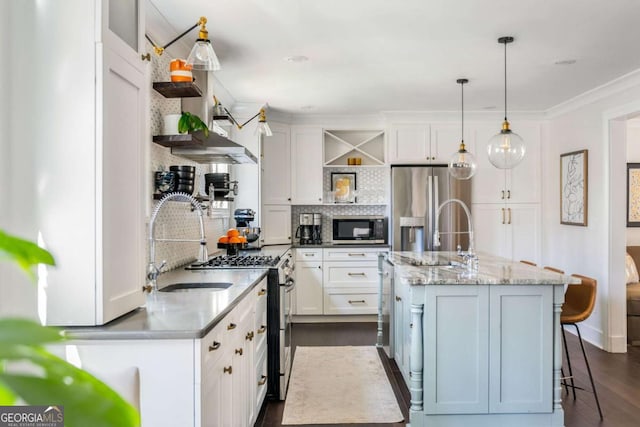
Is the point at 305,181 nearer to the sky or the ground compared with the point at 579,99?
nearer to the ground

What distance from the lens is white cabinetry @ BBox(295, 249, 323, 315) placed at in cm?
549

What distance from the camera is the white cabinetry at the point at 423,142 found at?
5.57 m

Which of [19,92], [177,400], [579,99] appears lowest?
[177,400]

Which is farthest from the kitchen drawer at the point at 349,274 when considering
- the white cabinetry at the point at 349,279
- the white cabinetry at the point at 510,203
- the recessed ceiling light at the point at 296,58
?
the recessed ceiling light at the point at 296,58

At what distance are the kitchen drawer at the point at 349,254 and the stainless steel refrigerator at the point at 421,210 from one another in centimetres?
30

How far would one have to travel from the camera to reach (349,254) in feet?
18.1

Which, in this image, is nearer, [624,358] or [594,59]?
[594,59]

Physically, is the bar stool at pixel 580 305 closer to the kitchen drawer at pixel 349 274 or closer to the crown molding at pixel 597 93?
the crown molding at pixel 597 93

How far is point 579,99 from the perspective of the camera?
4.84 m

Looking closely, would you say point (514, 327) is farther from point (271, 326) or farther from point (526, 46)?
point (526, 46)

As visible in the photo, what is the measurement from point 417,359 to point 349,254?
113 inches

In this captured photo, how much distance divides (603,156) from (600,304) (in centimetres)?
146

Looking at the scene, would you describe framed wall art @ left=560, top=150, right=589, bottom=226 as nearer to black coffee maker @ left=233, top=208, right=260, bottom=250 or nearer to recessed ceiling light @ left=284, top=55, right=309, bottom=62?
recessed ceiling light @ left=284, top=55, right=309, bottom=62

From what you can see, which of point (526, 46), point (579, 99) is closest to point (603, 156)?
point (579, 99)
